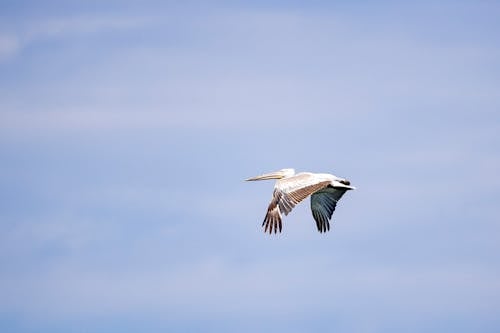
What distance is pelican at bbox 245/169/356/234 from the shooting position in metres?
50.5

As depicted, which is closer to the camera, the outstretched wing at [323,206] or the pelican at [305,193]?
the pelican at [305,193]

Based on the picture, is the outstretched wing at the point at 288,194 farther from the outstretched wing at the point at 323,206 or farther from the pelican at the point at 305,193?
the outstretched wing at the point at 323,206

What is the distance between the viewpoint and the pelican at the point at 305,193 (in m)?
50.5

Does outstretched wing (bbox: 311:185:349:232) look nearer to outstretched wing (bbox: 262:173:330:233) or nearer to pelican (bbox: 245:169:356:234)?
pelican (bbox: 245:169:356:234)

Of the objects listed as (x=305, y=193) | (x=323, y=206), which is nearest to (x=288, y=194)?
(x=305, y=193)

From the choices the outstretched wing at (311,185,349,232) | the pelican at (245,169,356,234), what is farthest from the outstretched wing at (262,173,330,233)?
the outstretched wing at (311,185,349,232)

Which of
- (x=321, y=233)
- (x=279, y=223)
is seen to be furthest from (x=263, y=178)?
(x=279, y=223)

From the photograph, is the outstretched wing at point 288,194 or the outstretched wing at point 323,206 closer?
the outstretched wing at point 288,194

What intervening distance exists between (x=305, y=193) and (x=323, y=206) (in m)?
4.20

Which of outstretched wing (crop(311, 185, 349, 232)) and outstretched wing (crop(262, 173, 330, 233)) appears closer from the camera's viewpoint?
outstretched wing (crop(262, 173, 330, 233))

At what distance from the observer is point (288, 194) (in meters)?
51.0

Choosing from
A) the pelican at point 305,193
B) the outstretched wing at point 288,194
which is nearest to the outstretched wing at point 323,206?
the pelican at point 305,193

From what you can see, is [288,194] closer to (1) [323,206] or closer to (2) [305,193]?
(2) [305,193]

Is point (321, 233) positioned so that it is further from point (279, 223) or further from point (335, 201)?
point (279, 223)
